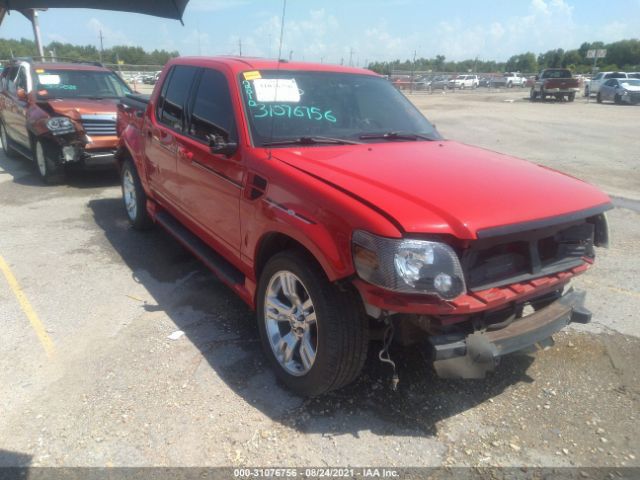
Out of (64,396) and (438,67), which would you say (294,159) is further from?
(438,67)

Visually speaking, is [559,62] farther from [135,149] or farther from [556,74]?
[135,149]

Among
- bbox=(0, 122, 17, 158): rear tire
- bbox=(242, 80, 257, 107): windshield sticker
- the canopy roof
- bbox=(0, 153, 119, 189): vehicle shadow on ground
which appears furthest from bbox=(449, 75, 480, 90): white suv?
bbox=(242, 80, 257, 107): windshield sticker

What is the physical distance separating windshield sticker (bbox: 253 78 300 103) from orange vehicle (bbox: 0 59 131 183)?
5176 millimetres

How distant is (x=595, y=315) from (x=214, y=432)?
125 inches

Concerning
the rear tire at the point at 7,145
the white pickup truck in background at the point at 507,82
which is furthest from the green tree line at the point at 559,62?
the rear tire at the point at 7,145

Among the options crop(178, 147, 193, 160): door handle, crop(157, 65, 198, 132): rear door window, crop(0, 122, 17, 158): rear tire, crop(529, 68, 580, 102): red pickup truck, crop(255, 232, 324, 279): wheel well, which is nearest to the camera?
crop(255, 232, 324, 279): wheel well

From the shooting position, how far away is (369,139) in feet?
12.2

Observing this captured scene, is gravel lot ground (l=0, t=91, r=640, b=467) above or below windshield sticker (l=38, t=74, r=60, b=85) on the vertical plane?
below

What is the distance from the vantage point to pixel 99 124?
792 centimetres

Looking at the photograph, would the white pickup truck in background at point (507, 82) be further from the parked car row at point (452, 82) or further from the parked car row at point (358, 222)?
the parked car row at point (358, 222)

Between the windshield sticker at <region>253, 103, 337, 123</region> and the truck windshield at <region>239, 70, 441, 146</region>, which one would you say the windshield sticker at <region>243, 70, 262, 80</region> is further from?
the windshield sticker at <region>253, 103, 337, 123</region>

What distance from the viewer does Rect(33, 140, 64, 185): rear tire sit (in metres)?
7.96

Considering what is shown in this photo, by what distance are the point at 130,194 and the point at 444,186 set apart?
14.7 ft

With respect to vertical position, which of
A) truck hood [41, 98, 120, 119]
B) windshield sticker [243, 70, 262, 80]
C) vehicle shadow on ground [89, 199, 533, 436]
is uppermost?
windshield sticker [243, 70, 262, 80]
